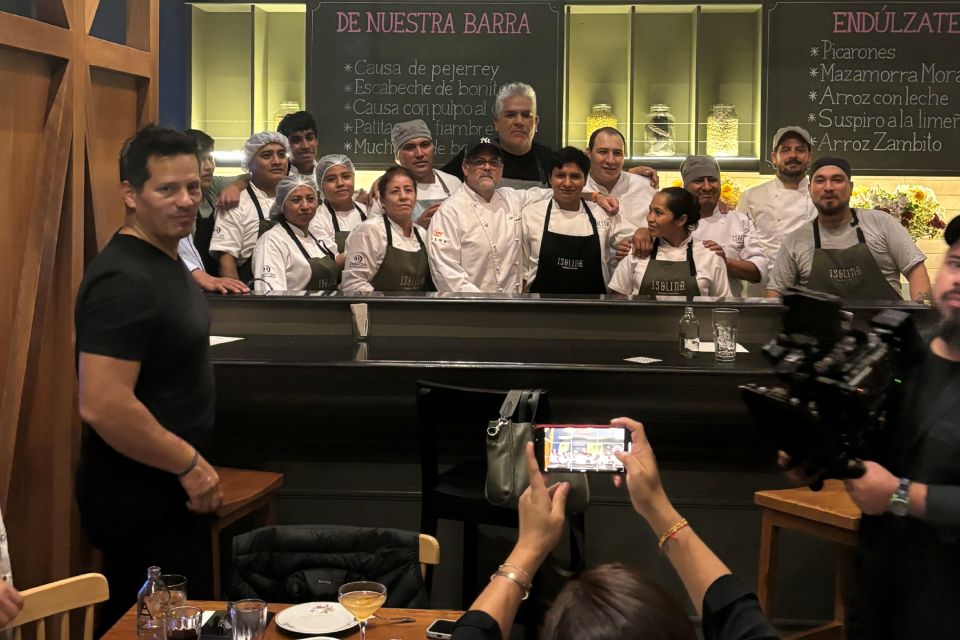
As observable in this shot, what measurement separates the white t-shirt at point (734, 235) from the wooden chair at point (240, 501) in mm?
2600

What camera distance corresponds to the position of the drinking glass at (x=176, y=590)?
6.29ft

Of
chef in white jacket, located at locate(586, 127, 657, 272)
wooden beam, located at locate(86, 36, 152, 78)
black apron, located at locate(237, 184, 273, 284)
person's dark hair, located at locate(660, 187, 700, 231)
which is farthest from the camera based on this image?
chef in white jacket, located at locate(586, 127, 657, 272)

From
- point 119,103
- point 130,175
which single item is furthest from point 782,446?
point 119,103

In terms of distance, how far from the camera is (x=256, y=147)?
5.03 m

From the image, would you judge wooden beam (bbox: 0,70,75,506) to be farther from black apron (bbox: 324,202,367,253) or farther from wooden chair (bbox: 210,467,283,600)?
black apron (bbox: 324,202,367,253)

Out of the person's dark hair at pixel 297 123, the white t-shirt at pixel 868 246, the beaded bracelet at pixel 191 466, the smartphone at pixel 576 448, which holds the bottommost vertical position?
the beaded bracelet at pixel 191 466

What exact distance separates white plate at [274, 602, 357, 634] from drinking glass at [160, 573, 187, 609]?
0.18 metres

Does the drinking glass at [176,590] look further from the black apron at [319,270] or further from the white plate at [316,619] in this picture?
the black apron at [319,270]

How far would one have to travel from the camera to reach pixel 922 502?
69.2 inches

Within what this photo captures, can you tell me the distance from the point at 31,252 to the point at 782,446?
196 cm

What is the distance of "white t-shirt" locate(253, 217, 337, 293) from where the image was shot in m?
4.55

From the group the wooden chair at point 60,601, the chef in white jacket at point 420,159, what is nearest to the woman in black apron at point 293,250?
the chef in white jacket at point 420,159

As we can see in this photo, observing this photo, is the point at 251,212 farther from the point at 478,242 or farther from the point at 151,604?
the point at 151,604

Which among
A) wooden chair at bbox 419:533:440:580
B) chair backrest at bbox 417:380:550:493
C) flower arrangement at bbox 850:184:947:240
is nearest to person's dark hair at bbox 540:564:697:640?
wooden chair at bbox 419:533:440:580
